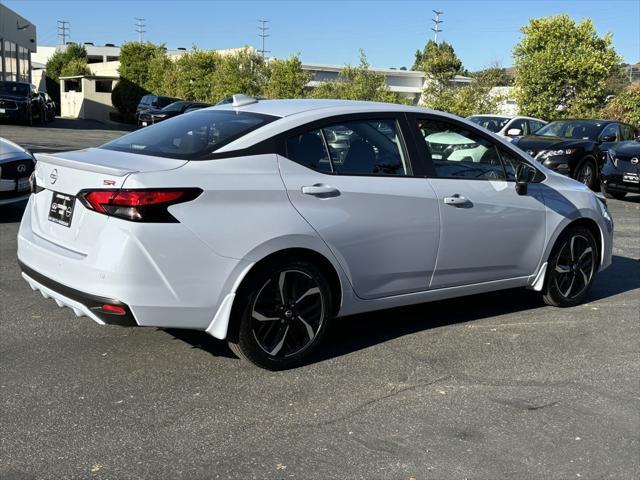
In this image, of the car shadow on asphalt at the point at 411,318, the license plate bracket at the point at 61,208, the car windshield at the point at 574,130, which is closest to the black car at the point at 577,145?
the car windshield at the point at 574,130

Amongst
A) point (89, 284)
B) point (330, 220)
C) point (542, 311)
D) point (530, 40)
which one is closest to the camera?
point (89, 284)

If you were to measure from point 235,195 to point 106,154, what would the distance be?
0.95 meters

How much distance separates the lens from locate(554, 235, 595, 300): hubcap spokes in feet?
19.3

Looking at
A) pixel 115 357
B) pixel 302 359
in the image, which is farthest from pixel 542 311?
pixel 115 357

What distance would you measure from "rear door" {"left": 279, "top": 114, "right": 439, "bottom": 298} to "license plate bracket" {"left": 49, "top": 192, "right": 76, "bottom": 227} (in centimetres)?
125

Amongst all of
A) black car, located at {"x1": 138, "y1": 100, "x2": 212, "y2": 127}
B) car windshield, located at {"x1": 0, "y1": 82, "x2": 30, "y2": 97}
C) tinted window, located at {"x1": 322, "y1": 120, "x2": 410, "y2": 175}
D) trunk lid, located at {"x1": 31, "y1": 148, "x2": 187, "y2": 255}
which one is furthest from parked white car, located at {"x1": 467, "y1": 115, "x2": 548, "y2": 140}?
car windshield, located at {"x1": 0, "y1": 82, "x2": 30, "y2": 97}

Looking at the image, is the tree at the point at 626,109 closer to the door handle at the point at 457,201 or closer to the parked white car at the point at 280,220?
the parked white car at the point at 280,220

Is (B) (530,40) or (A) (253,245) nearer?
(A) (253,245)

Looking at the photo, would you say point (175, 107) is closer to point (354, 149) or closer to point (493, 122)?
point (493, 122)

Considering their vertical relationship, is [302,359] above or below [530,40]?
below

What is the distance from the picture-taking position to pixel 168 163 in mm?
4031

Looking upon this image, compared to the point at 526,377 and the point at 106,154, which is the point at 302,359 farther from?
the point at 106,154

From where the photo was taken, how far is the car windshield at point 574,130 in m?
15.8

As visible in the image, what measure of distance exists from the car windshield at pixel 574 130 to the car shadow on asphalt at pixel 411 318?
9.48m
